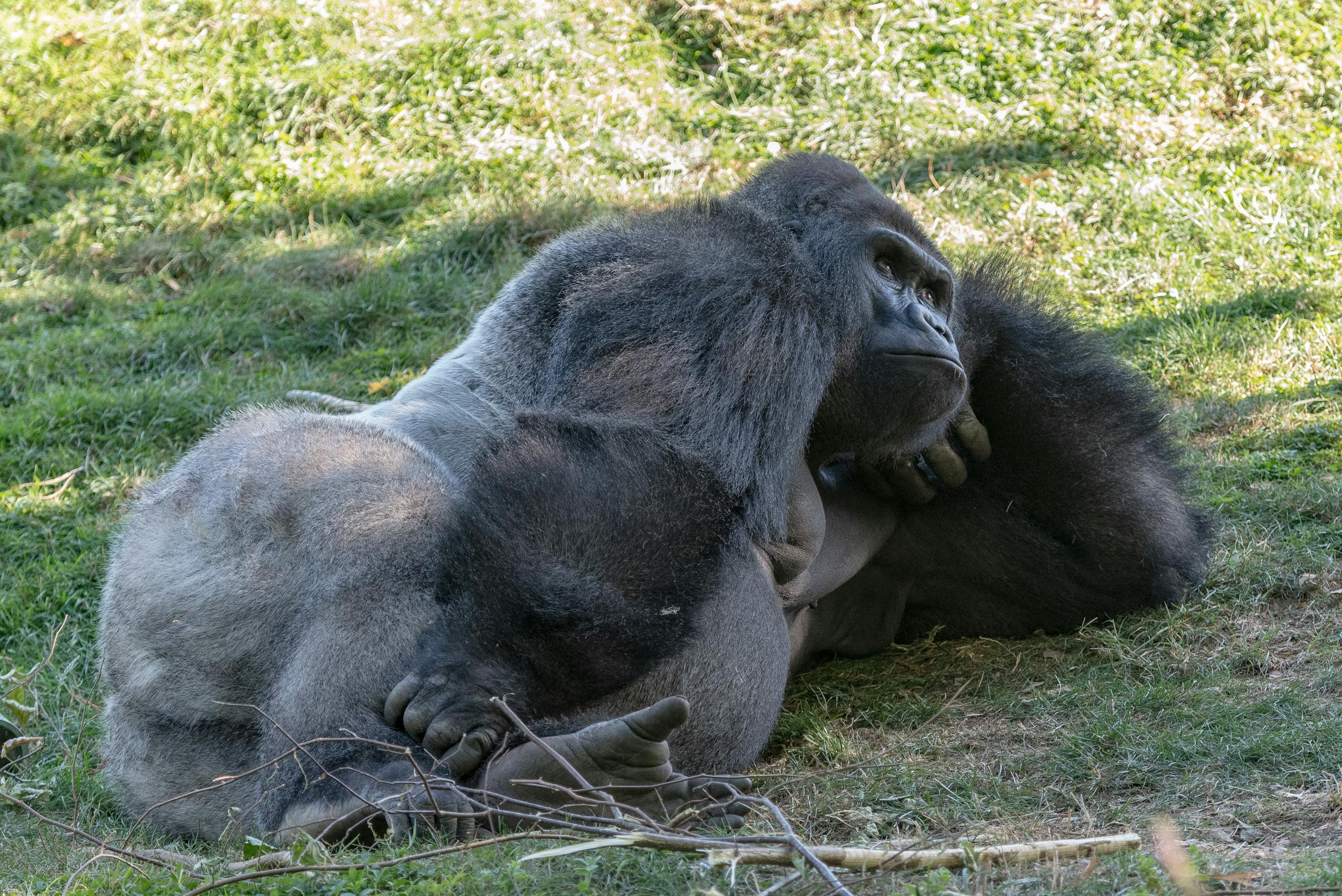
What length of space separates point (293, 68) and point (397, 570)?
5.85 meters

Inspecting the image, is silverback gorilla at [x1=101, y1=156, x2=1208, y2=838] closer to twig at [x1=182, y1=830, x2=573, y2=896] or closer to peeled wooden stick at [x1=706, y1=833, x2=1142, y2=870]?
twig at [x1=182, y1=830, x2=573, y2=896]

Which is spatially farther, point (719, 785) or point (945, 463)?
point (945, 463)

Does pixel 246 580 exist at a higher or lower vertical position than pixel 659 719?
lower

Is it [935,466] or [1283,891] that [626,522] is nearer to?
[935,466]

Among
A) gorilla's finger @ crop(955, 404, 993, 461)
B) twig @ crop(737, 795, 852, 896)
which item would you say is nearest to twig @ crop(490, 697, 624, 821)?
twig @ crop(737, 795, 852, 896)

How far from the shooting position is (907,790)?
3066 mm

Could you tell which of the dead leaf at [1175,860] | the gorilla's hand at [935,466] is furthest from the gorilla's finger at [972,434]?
the dead leaf at [1175,860]

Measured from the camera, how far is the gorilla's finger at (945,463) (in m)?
3.97

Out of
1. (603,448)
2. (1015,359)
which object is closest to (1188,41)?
(1015,359)

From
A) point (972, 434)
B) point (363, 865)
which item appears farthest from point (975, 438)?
point (363, 865)

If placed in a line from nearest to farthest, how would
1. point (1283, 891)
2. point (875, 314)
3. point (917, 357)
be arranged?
point (1283, 891)
point (917, 357)
point (875, 314)

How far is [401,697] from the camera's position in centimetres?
290

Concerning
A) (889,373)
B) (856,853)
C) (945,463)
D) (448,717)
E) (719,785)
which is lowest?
(719,785)

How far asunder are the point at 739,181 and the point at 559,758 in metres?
5.06
